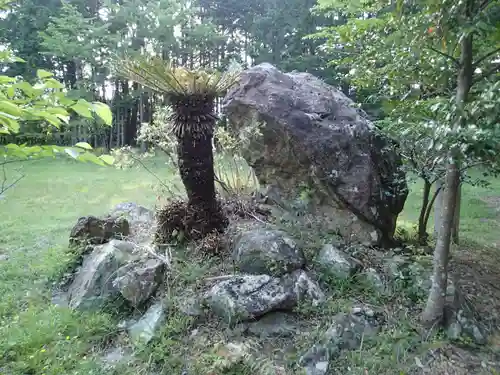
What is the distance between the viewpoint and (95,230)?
13.0ft

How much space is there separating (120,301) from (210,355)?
106 centimetres

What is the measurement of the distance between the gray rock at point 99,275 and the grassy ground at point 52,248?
173 mm

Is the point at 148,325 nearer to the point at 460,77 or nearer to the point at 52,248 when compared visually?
the point at 52,248

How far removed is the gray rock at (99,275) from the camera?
3062mm

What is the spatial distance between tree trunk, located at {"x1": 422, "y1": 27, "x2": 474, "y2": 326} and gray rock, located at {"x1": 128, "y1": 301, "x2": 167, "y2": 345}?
198cm

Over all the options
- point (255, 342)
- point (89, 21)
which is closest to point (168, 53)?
point (89, 21)

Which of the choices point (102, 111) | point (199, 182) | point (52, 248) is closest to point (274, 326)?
point (199, 182)

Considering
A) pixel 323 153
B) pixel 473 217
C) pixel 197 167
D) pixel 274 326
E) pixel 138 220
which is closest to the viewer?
pixel 274 326

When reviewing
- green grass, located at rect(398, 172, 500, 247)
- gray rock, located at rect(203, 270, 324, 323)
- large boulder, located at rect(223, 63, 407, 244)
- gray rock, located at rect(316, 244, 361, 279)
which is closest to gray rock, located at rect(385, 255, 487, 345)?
gray rock, located at rect(316, 244, 361, 279)

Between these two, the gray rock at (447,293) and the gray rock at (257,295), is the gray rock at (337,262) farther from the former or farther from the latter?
the gray rock at (447,293)

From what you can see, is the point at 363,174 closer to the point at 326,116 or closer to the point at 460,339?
the point at 326,116

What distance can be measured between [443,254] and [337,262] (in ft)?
2.86

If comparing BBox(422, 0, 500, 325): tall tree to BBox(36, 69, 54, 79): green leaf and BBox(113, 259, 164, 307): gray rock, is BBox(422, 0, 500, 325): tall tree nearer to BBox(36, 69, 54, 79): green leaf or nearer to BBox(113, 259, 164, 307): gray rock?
BBox(36, 69, 54, 79): green leaf

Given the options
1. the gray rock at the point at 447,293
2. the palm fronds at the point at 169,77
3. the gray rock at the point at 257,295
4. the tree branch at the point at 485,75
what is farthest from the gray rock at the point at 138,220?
the tree branch at the point at 485,75
